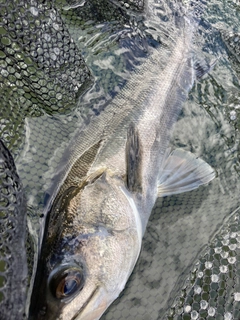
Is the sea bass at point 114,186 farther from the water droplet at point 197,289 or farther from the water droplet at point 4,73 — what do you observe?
the water droplet at point 4,73

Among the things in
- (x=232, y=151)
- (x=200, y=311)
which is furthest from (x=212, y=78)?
(x=200, y=311)

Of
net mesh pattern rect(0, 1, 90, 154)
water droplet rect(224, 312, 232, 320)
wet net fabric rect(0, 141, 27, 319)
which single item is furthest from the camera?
net mesh pattern rect(0, 1, 90, 154)

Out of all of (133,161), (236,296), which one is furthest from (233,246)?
(133,161)

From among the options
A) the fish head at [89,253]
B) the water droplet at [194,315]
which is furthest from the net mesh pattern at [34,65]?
the water droplet at [194,315]

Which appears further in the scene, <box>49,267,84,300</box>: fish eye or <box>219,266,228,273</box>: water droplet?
<box>219,266,228,273</box>: water droplet

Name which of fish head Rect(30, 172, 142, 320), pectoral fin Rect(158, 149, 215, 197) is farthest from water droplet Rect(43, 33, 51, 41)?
pectoral fin Rect(158, 149, 215, 197)

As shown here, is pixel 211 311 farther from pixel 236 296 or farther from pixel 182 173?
pixel 182 173

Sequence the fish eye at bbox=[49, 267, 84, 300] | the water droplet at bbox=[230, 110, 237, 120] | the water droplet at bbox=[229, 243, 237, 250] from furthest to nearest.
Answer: the water droplet at bbox=[230, 110, 237, 120]
the water droplet at bbox=[229, 243, 237, 250]
the fish eye at bbox=[49, 267, 84, 300]

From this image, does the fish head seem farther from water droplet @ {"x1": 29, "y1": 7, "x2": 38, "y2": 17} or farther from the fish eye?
water droplet @ {"x1": 29, "y1": 7, "x2": 38, "y2": 17}
